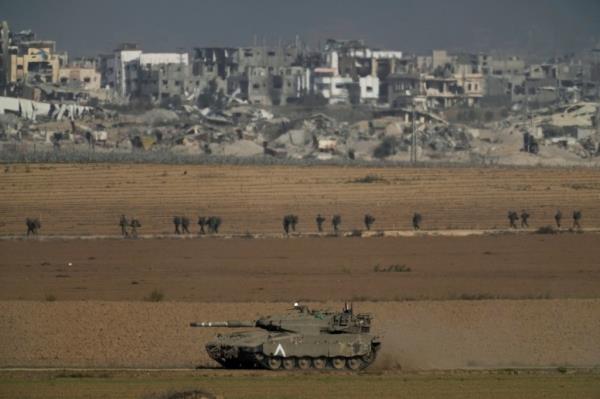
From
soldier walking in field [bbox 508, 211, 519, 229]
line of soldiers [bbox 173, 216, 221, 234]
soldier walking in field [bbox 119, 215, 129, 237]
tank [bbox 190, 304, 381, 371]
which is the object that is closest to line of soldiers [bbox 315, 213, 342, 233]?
line of soldiers [bbox 173, 216, 221, 234]

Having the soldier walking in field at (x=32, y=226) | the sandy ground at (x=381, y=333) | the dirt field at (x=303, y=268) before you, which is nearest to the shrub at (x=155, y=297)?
the dirt field at (x=303, y=268)

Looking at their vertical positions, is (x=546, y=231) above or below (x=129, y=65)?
below

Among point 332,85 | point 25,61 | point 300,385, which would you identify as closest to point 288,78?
point 332,85

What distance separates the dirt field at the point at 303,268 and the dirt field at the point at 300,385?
28.3ft

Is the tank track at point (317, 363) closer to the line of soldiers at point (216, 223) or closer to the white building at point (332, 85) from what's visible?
the line of soldiers at point (216, 223)

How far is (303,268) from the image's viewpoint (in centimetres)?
3872

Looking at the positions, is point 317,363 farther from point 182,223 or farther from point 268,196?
point 268,196

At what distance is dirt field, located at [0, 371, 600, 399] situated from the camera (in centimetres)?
2216

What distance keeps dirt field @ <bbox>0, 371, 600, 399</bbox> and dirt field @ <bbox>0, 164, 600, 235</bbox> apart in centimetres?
2342

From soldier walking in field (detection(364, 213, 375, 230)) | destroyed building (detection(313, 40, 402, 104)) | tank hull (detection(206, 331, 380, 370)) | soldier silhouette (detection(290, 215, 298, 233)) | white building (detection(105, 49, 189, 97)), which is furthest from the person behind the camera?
white building (detection(105, 49, 189, 97))

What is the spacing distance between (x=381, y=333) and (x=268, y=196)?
2832 centimetres

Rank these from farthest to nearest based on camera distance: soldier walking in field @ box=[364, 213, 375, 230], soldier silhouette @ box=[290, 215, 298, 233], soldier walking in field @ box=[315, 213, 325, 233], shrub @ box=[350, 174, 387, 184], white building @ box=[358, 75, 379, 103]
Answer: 1. white building @ box=[358, 75, 379, 103]
2. shrub @ box=[350, 174, 387, 184]
3. soldier walking in field @ box=[364, 213, 375, 230]
4. soldier walking in field @ box=[315, 213, 325, 233]
5. soldier silhouette @ box=[290, 215, 298, 233]

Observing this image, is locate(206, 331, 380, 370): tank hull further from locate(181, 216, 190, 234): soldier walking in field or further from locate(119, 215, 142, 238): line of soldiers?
locate(181, 216, 190, 234): soldier walking in field

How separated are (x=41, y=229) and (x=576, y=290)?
19.0 m
